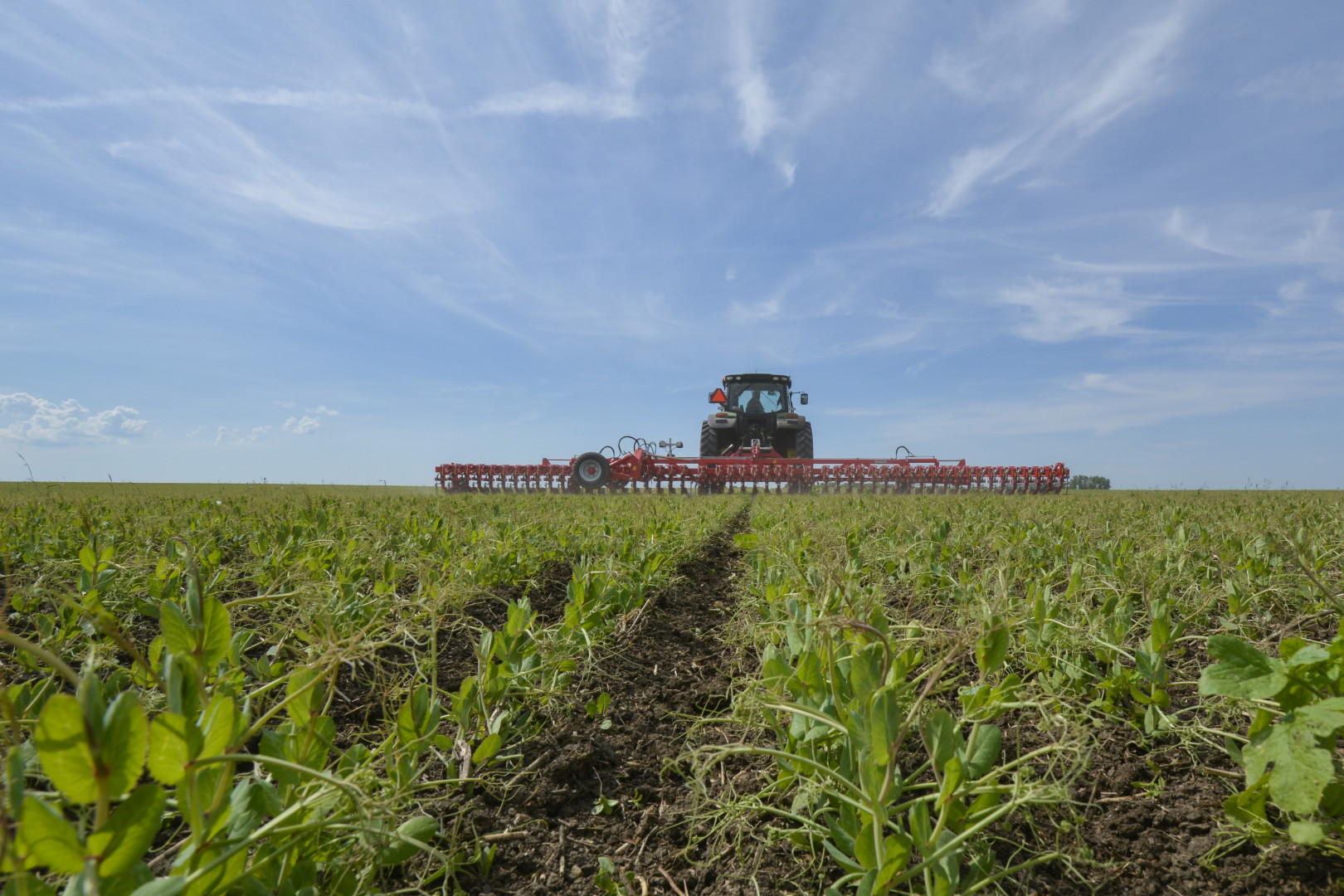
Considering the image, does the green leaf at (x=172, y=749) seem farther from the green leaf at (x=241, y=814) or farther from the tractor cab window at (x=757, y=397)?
the tractor cab window at (x=757, y=397)

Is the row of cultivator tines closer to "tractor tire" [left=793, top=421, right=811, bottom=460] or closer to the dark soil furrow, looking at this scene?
"tractor tire" [left=793, top=421, right=811, bottom=460]

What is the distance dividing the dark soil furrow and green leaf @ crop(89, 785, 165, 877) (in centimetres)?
83

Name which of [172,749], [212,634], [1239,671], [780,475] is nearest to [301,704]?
[212,634]

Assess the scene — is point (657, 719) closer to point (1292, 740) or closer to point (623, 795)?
point (623, 795)

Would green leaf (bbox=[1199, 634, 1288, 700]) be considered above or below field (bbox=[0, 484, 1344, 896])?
above

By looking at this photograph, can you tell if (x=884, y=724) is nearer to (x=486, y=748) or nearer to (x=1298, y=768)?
(x=1298, y=768)

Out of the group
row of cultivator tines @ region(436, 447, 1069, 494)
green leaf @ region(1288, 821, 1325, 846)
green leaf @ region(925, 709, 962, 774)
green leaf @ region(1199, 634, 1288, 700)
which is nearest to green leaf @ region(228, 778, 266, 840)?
green leaf @ region(925, 709, 962, 774)

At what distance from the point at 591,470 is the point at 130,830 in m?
14.4

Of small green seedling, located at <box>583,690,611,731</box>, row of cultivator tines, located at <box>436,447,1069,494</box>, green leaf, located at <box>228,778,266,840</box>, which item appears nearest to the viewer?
green leaf, located at <box>228,778,266,840</box>

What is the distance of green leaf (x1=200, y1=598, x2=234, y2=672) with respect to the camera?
1.18 m

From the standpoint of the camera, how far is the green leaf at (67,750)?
0.69 metres

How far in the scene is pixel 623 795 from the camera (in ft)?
5.87

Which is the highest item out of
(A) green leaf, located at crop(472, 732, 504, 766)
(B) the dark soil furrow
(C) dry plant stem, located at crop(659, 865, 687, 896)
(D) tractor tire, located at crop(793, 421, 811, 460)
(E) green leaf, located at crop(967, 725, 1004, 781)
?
→ (D) tractor tire, located at crop(793, 421, 811, 460)

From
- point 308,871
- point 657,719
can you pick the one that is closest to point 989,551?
point 657,719
